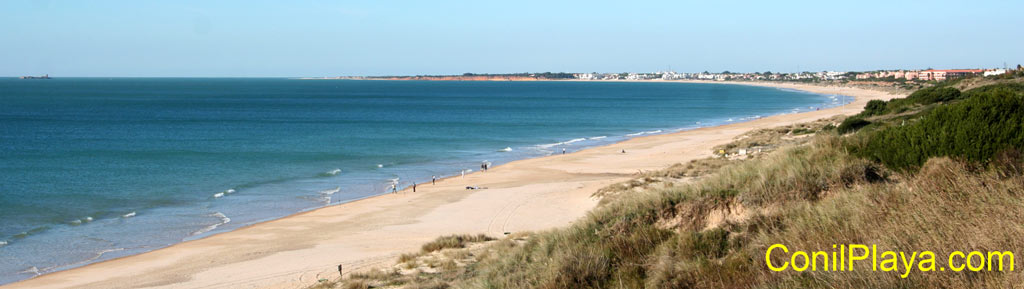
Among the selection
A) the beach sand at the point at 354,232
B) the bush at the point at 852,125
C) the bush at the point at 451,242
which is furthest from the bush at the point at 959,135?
the bush at the point at 852,125

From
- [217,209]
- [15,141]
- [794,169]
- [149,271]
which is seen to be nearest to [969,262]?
[794,169]

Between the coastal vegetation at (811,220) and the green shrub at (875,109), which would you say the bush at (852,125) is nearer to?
the green shrub at (875,109)

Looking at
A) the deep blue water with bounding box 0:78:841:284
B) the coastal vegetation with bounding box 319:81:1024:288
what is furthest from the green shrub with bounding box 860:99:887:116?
Result: the coastal vegetation with bounding box 319:81:1024:288

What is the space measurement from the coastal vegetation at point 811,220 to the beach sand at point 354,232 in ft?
11.9

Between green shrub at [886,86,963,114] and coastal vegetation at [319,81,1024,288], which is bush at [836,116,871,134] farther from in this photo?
coastal vegetation at [319,81,1024,288]

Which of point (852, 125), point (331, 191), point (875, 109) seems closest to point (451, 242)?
point (331, 191)

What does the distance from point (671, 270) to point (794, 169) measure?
3.93 metres

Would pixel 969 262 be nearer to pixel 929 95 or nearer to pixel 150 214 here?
pixel 150 214

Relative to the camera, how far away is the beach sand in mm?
15477

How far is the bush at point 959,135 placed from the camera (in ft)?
33.3

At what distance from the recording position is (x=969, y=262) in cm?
548

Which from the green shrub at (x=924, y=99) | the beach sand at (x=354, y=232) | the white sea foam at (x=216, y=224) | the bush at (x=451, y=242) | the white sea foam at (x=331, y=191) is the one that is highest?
the green shrub at (x=924, y=99)

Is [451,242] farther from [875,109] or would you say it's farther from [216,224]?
[875,109]

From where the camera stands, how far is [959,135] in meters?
10.3
